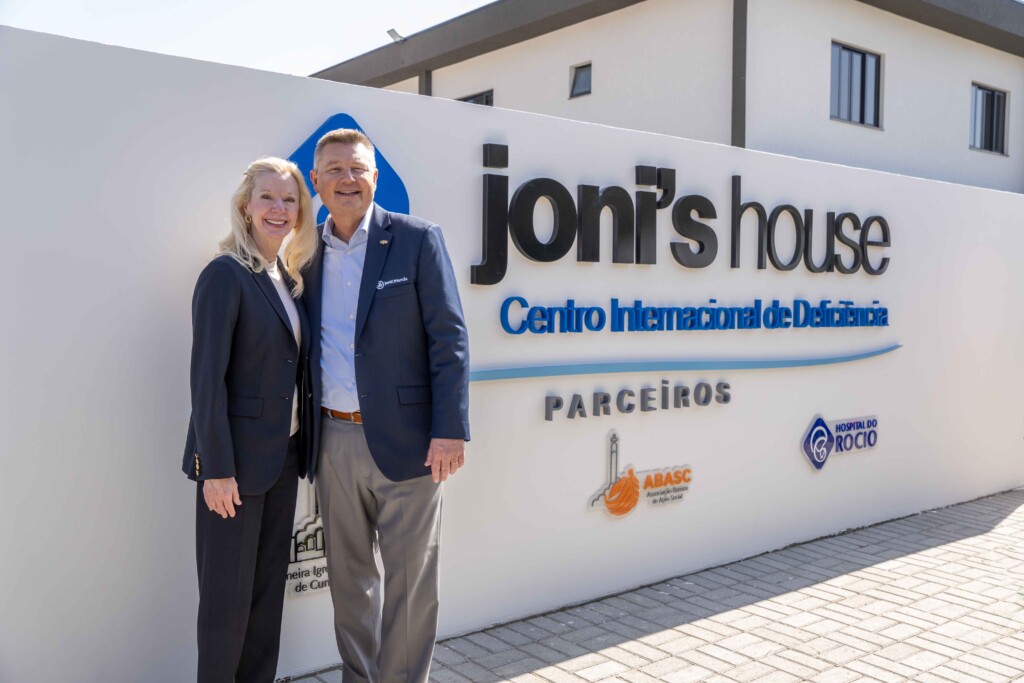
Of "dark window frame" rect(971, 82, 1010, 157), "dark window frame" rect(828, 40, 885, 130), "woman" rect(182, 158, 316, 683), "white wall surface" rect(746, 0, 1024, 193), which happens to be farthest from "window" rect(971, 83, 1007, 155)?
"woman" rect(182, 158, 316, 683)

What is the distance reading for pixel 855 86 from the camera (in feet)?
35.0

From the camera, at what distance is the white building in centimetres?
960

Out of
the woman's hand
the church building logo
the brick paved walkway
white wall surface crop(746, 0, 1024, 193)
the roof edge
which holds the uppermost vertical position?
the roof edge

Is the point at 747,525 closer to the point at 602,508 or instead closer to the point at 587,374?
the point at 602,508

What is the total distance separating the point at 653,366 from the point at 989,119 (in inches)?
381

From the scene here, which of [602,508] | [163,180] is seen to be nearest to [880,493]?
[602,508]

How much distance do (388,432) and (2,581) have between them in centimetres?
158

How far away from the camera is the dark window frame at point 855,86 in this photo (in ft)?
34.0

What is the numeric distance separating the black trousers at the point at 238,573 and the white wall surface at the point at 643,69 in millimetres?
7410

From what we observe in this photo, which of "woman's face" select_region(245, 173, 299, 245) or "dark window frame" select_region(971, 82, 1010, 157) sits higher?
"dark window frame" select_region(971, 82, 1010, 157)

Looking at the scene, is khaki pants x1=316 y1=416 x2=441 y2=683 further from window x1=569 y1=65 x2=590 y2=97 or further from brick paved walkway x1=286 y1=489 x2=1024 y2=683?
window x1=569 y1=65 x2=590 y2=97

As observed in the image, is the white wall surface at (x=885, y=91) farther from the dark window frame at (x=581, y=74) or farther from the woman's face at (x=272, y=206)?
the woman's face at (x=272, y=206)

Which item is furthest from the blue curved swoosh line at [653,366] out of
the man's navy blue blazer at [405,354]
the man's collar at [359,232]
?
the man's collar at [359,232]

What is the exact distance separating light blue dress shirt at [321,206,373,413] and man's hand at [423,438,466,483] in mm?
355
